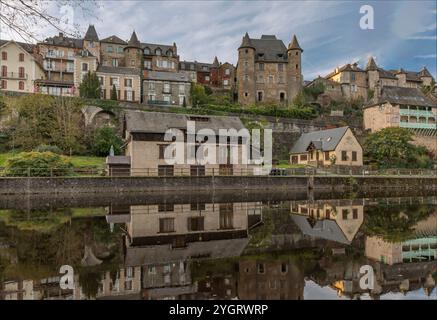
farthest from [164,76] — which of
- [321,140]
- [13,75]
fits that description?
[321,140]

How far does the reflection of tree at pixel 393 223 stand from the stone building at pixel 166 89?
45.2 m

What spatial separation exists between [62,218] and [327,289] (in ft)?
44.0

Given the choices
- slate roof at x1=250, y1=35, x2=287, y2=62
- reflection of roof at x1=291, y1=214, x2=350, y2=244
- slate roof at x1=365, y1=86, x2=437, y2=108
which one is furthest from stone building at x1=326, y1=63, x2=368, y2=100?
reflection of roof at x1=291, y1=214, x2=350, y2=244

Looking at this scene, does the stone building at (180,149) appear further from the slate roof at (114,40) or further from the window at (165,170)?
Result: the slate roof at (114,40)

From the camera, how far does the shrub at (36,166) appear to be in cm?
2839

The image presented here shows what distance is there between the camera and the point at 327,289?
23.1 feet

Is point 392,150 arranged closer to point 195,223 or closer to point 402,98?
point 402,98

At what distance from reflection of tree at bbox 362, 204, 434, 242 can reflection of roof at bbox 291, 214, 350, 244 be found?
1138 millimetres

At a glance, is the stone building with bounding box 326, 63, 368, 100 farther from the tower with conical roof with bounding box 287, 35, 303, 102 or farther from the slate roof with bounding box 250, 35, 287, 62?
the slate roof with bounding box 250, 35, 287, 62

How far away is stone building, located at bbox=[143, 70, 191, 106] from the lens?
59906 mm

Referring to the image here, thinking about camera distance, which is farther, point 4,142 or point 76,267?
point 4,142

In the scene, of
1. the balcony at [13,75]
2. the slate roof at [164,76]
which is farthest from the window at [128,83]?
the balcony at [13,75]
